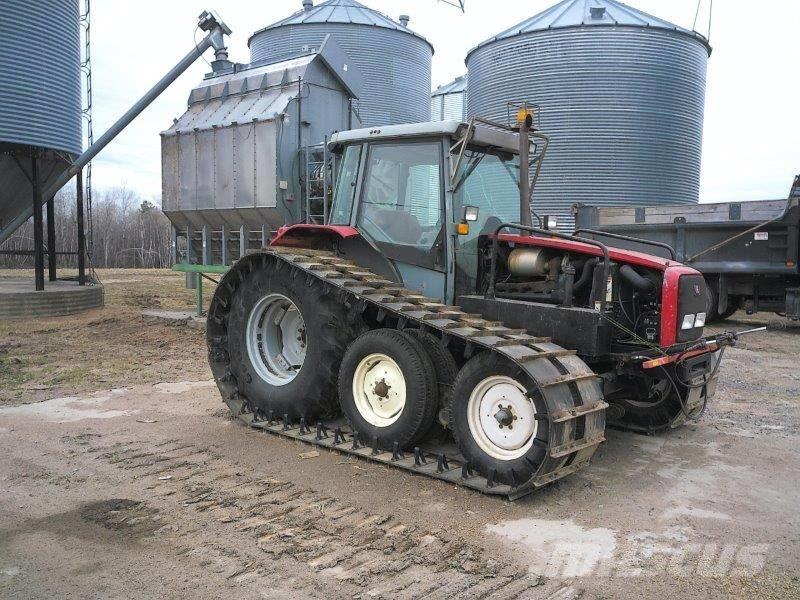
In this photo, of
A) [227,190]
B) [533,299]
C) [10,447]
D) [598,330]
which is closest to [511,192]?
[533,299]

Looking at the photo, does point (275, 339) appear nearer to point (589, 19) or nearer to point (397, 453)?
point (397, 453)

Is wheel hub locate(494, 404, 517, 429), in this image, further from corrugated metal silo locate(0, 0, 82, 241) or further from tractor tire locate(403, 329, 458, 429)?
corrugated metal silo locate(0, 0, 82, 241)

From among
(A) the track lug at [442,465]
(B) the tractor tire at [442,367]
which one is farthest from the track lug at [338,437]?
(A) the track lug at [442,465]

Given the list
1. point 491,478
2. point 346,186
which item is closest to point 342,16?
point 346,186

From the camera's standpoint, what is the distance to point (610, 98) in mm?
16641

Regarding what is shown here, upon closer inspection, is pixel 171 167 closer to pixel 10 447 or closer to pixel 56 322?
pixel 56 322

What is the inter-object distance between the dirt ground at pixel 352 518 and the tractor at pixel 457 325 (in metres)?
0.33

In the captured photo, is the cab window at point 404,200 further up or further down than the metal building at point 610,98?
further down

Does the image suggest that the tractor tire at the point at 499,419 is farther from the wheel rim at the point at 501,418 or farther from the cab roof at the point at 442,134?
the cab roof at the point at 442,134

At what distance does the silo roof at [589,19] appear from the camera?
55.0 feet

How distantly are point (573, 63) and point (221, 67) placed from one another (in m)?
8.66

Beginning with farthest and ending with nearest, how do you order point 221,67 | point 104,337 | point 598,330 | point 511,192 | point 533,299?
point 221,67, point 104,337, point 511,192, point 533,299, point 598,330

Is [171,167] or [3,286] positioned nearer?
[171,167]

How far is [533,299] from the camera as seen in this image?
5223 millimetres
